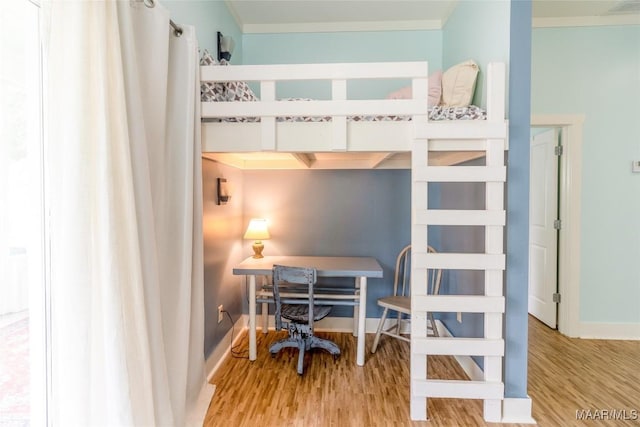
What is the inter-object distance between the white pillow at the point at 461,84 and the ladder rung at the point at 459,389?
1777mm

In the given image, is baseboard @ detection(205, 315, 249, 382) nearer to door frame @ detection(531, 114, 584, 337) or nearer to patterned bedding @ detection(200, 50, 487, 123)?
patterned bedding @ detection(200, 50, 487, 123)

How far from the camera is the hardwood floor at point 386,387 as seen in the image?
1731 mm

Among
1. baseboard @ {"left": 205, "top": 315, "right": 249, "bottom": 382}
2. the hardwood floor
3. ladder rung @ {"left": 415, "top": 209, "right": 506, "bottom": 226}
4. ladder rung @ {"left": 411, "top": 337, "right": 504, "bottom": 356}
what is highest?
ladder rung @ {"left": 415, "top": 209, "right": 506, "bottom": 226}

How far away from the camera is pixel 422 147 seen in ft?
5.51

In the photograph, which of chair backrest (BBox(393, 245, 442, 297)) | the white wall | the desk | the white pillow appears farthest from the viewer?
chair backrest (BBox(393, 245, 442, 297))

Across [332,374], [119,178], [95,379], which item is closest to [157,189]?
[119,178]

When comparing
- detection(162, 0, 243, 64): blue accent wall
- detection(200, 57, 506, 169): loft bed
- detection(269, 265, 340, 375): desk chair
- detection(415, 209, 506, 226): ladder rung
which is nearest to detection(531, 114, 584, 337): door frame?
detection(200, 57, 506, 169): loft bed

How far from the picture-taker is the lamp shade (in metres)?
2.71

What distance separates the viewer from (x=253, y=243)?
9.57ft

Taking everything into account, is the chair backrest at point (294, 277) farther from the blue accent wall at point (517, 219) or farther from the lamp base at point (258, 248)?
the blue accent wall at point (517, 219)

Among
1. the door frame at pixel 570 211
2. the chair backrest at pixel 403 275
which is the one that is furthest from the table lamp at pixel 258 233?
the door frame at pixel 570 211

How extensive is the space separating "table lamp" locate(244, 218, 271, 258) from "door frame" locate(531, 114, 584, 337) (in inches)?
103

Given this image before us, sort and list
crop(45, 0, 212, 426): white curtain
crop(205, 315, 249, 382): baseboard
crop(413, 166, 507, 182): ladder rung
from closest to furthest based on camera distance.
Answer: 1. crop(45, 0, 212, 426): white curtain
2. crop(413, 166, 507, 182): ladder rung
3. crop(205, 315, 249, 382): baseboard

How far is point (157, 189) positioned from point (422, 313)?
1560mm
